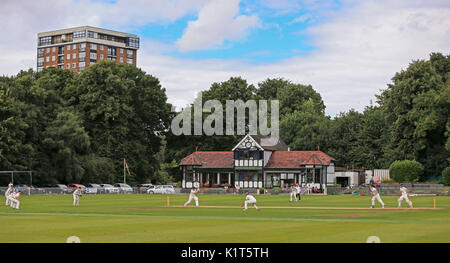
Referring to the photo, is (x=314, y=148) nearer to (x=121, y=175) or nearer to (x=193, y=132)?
(x=193, y=132)

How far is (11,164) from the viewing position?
74.6m

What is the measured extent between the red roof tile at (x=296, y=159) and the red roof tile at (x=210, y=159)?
608 centimetres

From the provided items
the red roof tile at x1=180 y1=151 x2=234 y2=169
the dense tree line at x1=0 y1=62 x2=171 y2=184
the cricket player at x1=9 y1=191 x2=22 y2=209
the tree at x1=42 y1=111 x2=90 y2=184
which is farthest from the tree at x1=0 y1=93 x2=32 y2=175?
the cricket player at x1=9 y1=191 x2=22 y2=209

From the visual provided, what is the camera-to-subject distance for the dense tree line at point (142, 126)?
260 feet

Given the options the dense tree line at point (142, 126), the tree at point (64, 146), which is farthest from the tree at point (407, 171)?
the tree at point (64, 146)

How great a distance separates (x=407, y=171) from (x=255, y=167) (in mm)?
23394

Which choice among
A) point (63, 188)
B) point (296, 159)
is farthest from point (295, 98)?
point (63, 188)

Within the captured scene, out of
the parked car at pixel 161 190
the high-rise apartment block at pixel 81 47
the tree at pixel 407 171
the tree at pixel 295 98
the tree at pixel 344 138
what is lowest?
the parked car at pixel 161 190

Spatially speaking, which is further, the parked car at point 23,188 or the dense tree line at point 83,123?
the dense tree line at point 83,123

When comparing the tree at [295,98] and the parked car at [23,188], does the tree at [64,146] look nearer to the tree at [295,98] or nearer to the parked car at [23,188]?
the parked car at [23,188]

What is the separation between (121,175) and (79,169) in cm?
1140

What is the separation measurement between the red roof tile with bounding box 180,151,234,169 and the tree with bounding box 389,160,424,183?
2503 centimetres
